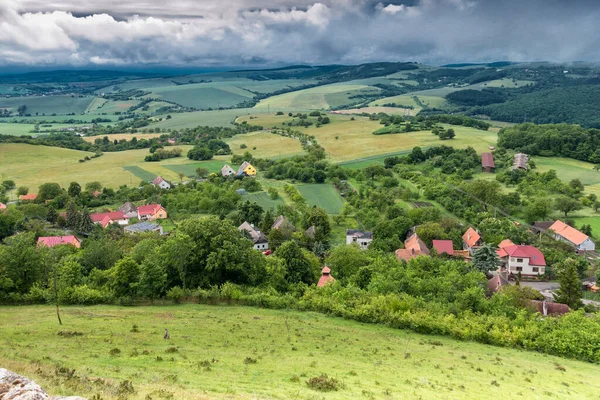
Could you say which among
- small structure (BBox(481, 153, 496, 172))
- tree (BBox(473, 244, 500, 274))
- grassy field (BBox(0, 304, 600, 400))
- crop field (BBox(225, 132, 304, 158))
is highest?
grassy field (BBox(0, 304, 600, 400))

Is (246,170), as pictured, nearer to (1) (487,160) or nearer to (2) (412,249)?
(2) (412,249)

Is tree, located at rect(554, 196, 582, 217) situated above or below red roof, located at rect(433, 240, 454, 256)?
above

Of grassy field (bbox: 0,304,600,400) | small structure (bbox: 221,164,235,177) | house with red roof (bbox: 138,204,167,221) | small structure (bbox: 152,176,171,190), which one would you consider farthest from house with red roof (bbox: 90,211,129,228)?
grassy field (bbox: 0,304,600,400)

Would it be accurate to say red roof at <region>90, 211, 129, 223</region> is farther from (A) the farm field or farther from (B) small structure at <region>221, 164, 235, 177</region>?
(A) the farm field

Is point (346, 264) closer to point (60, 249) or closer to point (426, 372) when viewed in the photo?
point (426, 372)

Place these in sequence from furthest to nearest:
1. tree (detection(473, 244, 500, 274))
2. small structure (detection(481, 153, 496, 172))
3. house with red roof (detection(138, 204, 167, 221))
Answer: small structure (detection(481, 153, 496, 172))
house with red roof (detection(138, 204, 167, 221))
tree (detection(473, 244, 500, 274))

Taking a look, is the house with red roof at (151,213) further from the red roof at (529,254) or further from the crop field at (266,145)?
the red roof at (529,254)
